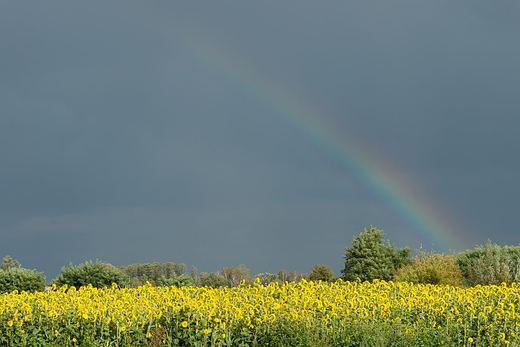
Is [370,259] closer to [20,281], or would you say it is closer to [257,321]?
[20,281]

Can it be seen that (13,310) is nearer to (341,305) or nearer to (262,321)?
(262,321)

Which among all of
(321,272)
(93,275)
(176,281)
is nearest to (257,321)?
(176,281)

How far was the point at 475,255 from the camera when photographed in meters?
25.2

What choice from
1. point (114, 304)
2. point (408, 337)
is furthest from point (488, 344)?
point (114, 304)

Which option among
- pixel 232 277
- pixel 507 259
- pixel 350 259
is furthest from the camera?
pixel 232 277

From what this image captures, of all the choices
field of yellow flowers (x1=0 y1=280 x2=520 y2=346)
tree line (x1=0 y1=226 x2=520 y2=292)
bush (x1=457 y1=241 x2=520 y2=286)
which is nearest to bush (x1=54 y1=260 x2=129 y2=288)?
tree line (x1=0 y1=226 x2=520 y2=292)

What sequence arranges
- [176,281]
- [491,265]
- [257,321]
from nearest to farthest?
[257,321], [176,281], [491,265]

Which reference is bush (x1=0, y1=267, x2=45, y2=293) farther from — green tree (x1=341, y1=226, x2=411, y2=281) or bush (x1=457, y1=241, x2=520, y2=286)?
bush (x1=457, y1=241, x2=520, y2=286)

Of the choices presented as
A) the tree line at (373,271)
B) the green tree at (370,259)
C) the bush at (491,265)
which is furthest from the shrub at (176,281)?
the bush at (491,265)

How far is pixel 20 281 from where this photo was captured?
15250 mm

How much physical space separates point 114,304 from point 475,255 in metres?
21.8

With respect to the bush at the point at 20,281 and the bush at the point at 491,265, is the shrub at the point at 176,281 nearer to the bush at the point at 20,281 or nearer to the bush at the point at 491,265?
the bush at the point at 20,281

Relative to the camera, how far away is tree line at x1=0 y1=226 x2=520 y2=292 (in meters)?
14.8

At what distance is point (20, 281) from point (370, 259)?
14174mm
